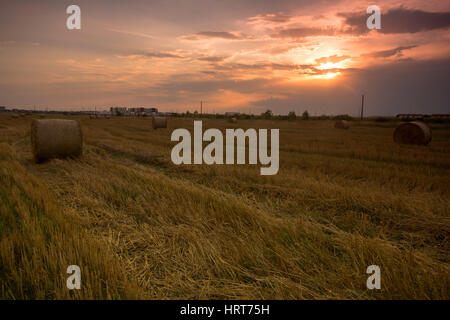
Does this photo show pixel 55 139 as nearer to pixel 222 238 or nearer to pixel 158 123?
pixel 222 238

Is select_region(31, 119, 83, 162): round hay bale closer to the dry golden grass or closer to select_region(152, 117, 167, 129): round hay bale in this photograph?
the dry golden grass

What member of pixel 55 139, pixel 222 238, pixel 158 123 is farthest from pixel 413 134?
pixel 158 123

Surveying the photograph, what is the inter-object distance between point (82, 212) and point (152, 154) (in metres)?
6.30

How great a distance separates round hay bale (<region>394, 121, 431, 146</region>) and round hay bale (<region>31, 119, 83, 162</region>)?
1865 centimetres

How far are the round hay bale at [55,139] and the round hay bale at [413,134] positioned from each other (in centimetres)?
1865

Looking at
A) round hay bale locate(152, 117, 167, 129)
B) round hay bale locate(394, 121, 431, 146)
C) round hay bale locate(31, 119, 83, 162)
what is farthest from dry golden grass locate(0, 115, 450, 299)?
round hay bale locate(152, 117, 167, 129)

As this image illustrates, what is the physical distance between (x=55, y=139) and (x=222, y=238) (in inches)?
324

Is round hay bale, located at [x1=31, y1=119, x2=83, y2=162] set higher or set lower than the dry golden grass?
higher

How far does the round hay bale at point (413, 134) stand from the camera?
54.8 ft

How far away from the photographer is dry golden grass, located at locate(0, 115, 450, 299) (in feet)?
8.49

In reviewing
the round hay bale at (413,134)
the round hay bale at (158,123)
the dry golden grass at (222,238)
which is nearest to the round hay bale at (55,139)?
the dry golden grass at (222,238)

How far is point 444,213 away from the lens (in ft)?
15.3
